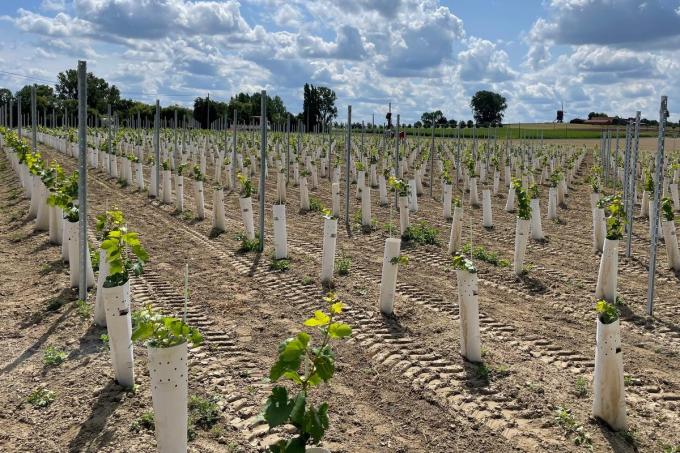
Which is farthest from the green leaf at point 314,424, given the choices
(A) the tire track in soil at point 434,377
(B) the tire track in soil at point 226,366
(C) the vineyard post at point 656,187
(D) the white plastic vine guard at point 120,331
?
(C) the vineyard post at point 656,187

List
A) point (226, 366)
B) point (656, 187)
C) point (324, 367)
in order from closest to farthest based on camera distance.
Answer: point (324, 367), point (226, 366), point (656, 187)

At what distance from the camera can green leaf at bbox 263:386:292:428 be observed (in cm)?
263

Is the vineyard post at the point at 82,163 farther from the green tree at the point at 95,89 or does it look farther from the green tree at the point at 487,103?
the green tree at the point at 487,103

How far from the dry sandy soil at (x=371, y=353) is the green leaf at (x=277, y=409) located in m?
1.42

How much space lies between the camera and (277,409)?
2676 millimetres

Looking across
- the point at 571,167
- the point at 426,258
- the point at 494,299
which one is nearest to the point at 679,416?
the point at 494,299

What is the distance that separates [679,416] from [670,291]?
406 centimetres

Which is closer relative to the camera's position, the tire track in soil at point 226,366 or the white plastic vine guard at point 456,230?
the tire track in soil at point 226,366

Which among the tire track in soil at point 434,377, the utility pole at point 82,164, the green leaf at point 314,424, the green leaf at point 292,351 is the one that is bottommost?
the tire track in soil at point 434,377

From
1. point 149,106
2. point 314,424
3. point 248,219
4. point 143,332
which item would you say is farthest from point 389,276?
point 149,106

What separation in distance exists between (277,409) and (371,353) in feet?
9.85

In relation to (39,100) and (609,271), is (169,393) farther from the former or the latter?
(39,100)

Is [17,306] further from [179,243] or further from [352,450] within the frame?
[352,450]

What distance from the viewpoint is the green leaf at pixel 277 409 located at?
103 inches
